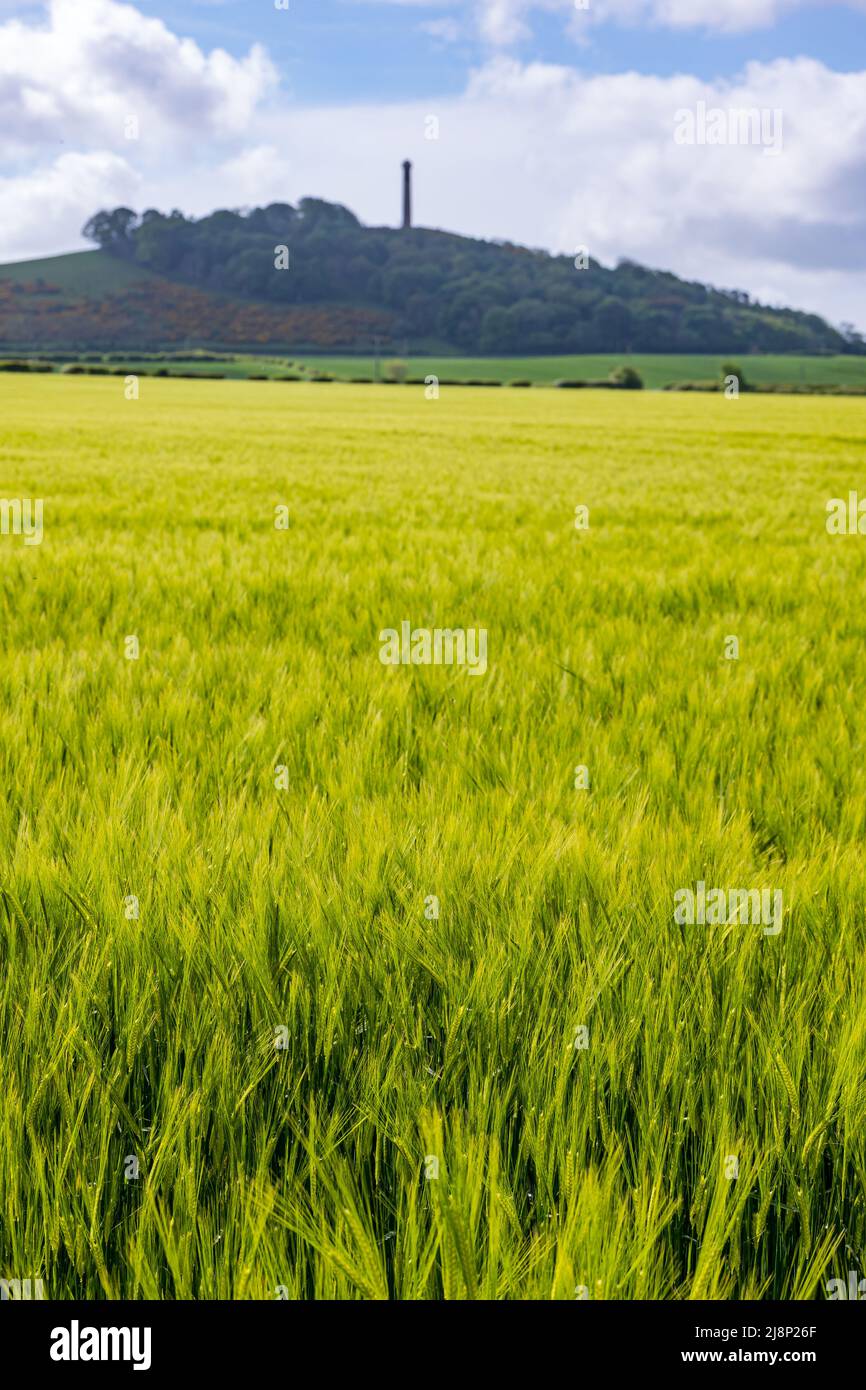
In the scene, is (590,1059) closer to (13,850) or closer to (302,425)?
(13,850)

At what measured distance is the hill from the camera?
12800 cm

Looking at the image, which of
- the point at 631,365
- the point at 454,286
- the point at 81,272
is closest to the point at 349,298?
the point at 454,286

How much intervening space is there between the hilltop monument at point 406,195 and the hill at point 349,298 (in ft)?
8.84

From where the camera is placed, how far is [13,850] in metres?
2.03

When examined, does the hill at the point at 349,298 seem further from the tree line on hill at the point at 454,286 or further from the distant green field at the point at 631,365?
the distant green field at the point at 631,365

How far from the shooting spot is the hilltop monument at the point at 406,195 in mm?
169125

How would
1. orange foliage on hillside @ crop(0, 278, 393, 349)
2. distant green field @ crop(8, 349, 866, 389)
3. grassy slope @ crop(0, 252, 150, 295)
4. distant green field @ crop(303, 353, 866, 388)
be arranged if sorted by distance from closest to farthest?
distant green field @ crop(8, 349, 866, 389), distant green field @ crop(303, 353, 866, 388), orange foliage on hillside @ crop(0, 278, 393, 349), grassy slope @ crop(0, 252, 150, 295)

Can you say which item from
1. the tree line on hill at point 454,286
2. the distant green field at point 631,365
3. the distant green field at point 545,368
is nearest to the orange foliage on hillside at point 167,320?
the tree line on hill at point 454,286

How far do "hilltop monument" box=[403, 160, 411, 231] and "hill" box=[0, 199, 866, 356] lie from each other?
2693 mm

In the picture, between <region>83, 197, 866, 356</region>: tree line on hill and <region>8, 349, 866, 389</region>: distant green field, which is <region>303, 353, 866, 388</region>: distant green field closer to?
<region>8, 349, 866, 389</region>: distant green field

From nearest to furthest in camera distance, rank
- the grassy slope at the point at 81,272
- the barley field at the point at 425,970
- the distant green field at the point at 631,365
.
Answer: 1. the barley field at the point at 425,970
2. the distant green field at the point at 631,365
3. the grassy slope at the point at 81,272

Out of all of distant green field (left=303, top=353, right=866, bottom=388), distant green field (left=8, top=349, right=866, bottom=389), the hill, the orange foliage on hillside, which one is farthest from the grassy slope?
distant green field (left=303, top=353, right=866, bottom=388)
